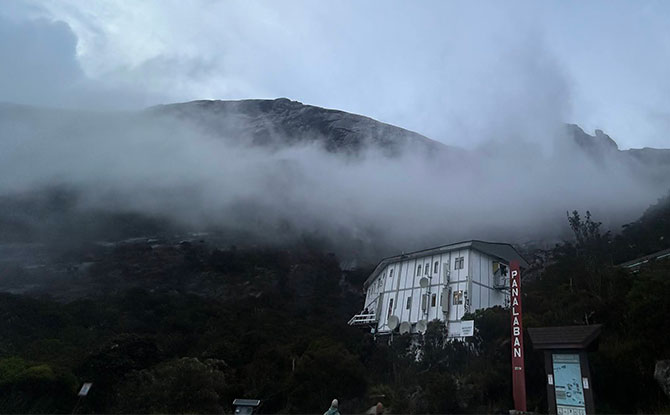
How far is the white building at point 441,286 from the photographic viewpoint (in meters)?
36.3

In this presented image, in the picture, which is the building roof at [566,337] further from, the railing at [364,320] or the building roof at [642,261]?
the railing at [364,320]

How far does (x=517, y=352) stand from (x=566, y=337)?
3011 millimetres

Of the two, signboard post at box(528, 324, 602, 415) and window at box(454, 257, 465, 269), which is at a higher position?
window at box(454, 257, 465, 269)

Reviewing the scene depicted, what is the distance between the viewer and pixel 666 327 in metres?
15.2

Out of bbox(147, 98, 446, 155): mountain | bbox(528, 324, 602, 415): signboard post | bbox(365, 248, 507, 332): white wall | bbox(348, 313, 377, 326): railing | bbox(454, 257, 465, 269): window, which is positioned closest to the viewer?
bbox(528, 324, 602, 415): signboard post

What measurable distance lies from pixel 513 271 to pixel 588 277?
10714mm

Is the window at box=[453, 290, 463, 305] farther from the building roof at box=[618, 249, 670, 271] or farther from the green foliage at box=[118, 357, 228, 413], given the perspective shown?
the green foliage at box=[118, 357, 228, 413]

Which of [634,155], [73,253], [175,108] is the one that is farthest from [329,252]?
[175,108]

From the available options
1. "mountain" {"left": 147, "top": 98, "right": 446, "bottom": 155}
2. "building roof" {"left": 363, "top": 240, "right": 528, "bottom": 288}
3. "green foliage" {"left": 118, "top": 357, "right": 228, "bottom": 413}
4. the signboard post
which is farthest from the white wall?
"mountain" {"left": 147, "top": 98, "right": 446, "bottom": 155}

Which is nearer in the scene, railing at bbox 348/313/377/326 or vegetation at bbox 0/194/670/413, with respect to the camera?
vegetation at bbox 0/194/670/413

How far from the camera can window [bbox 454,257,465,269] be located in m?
38.0

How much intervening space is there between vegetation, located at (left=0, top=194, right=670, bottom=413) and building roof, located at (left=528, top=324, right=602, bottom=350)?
2.24 meters

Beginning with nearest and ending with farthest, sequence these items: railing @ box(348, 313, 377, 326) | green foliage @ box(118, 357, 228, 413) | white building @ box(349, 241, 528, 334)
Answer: green foliage @ box(118, 357, 228, 413) < white building @ box(349, 241, 528, 334) < railing @ box(348, 313, 377, 326)

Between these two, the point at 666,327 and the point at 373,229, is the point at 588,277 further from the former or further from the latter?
the point at 373,229
